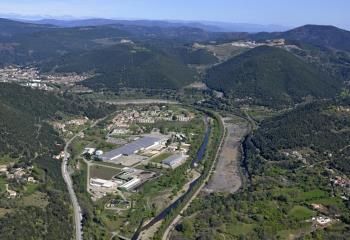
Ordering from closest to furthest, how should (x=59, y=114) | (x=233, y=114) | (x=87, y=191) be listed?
(x=87, y=191)
(x=59, y=114)
(x=233, y=114)

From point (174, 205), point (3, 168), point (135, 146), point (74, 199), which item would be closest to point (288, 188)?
point (174, 205)

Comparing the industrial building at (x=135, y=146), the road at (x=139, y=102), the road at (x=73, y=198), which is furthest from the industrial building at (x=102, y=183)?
the road at (x=139, y=102)

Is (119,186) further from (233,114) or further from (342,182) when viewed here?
(233,114)

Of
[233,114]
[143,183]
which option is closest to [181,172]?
[143,183]

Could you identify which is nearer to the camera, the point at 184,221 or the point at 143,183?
the point at 184,221

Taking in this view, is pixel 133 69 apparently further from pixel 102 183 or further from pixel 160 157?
pixel 102 183

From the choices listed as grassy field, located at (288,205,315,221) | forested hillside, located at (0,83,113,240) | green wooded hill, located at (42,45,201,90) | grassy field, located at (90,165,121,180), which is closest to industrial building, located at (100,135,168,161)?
grassy field, located at (90,165,121,180)

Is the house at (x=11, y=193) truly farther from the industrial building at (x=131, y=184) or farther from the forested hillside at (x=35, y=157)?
the industrial building at (x=131, y=184)
